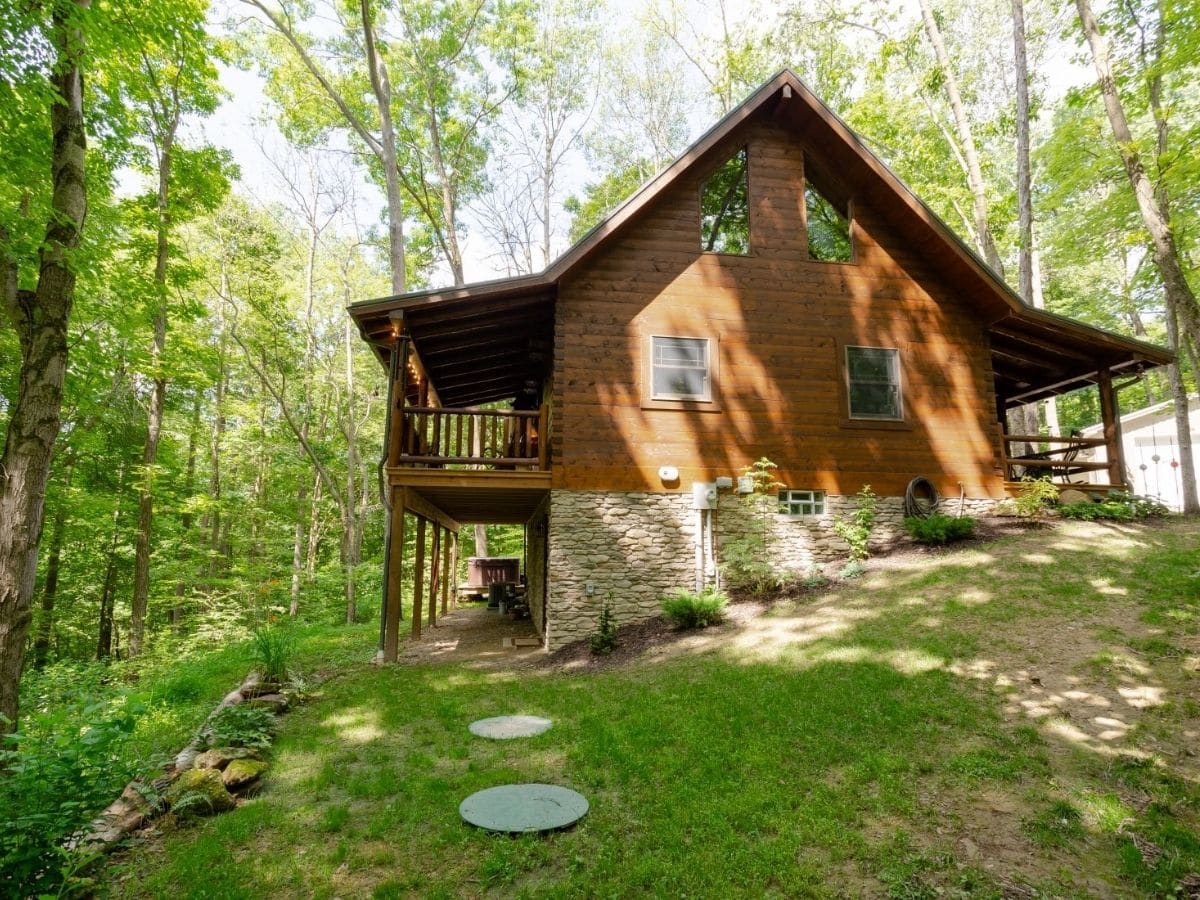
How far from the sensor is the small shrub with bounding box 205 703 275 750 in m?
5.53

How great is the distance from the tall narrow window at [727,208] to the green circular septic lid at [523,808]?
927 centimetres

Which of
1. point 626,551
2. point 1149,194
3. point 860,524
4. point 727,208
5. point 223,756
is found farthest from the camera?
point 727,208

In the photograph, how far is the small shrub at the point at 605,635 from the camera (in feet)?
29.7

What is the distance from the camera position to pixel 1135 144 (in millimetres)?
8906

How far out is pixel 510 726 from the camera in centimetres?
624

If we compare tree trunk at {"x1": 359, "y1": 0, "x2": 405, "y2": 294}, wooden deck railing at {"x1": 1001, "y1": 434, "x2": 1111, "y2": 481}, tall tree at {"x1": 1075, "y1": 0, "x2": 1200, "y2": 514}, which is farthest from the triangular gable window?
tree trunk at {"x1": 359, "y1": 0, "x2": 405, "y2": 294}

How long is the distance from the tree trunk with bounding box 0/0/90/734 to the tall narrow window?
8709 millimetres

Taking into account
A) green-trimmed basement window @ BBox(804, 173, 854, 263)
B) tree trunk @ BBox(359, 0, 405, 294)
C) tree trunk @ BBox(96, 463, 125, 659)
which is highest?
tree trunk @ BBox(359, 0, 405, 294)

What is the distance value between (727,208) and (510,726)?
953cm

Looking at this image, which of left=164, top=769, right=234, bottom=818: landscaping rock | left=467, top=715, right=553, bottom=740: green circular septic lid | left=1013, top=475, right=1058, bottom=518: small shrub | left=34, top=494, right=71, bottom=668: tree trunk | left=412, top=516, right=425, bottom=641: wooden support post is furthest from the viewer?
left=34, top=494, right=71, bottom=668: tree trunk

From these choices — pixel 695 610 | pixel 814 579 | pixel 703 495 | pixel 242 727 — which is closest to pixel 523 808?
pixel 242 727

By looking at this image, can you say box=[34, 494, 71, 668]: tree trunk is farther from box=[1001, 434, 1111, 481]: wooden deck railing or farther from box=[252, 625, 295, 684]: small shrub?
box=[1001, 434, 1111, 481]: wooden deck railing

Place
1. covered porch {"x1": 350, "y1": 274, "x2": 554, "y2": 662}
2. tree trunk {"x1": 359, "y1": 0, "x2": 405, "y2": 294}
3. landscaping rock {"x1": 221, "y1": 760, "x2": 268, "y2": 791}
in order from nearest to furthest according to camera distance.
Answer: landscaping rock {"x1": 221, "y1": 760, "x2": 268, "y2": 791}
covered porch {"x1": 350, "y1": 274, "x2": 554, "y2": 662}
tree trunk {"x1": 359, "y1": 0, "x2": 405, "y2": 294}

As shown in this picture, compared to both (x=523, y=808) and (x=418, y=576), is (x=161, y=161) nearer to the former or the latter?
(x=418, y=576)
